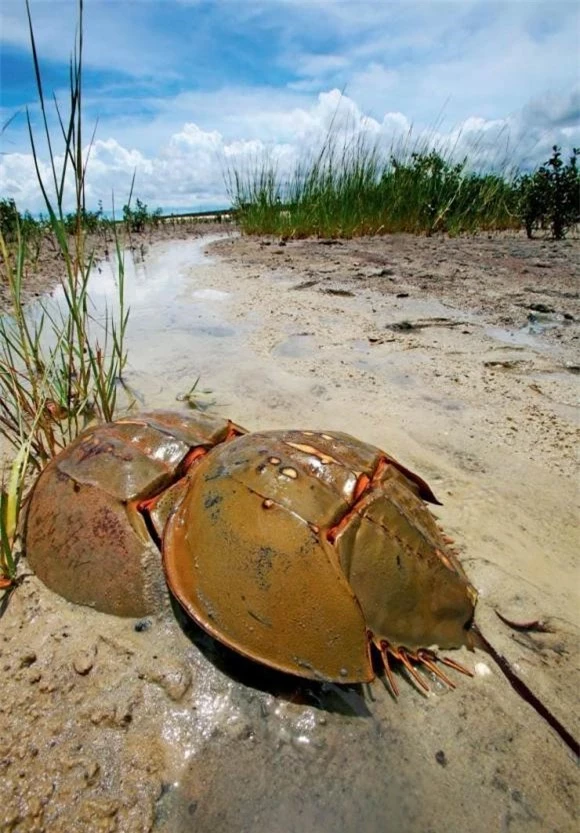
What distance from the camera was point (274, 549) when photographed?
0.99m

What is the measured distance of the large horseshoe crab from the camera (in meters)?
0.97

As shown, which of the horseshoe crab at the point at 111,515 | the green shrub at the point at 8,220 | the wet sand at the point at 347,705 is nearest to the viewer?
the wet sand at the point at 347,705

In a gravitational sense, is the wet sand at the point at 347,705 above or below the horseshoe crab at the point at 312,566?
below

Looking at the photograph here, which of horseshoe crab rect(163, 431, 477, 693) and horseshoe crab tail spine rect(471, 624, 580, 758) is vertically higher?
horseshoe crab rect(163, 431, 477, 693)

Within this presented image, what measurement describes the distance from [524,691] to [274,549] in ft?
2.18

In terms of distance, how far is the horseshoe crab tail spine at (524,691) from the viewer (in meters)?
1.02

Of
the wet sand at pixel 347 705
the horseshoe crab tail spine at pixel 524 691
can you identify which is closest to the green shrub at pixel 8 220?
the wet sand at pixel 347 705

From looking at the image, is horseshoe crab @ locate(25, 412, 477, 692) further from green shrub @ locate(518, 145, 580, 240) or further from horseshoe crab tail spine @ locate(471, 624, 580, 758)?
green shrub @ locate(518, 145, 580, 240)

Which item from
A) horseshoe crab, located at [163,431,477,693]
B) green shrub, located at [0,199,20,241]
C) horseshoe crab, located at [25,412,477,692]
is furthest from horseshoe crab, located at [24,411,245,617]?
green shrub, located at [0,199,20,241]

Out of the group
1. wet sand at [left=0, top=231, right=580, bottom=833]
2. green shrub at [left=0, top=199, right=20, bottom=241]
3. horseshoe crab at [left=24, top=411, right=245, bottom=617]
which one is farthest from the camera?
green shrub at [left=0, top=199, right=20, bottom=241]

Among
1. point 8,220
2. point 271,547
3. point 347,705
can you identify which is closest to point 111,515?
point 271,547

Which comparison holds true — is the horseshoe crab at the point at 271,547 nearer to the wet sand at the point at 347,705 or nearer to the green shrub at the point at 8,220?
the wet sand at the point at 347,705

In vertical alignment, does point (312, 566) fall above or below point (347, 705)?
above

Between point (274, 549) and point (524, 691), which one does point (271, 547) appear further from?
point (524, 691)
